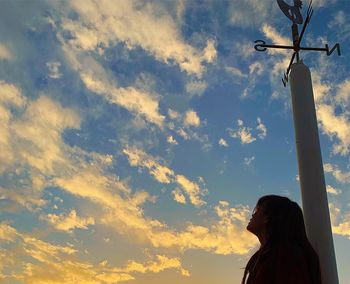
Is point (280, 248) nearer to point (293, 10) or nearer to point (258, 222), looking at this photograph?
point (258, 222)

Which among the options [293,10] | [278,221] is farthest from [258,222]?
[293,10]

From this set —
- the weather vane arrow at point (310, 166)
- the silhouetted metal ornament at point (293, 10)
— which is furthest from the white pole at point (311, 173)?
the silhouetted metal ornament at point (293, 10)

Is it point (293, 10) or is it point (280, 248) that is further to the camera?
point (293, 10)

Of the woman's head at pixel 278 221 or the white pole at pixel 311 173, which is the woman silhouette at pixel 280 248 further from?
the white pole at pixel 311 173

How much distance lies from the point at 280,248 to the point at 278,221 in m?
0.36

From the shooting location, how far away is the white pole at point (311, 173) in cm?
620

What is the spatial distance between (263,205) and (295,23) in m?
4.48

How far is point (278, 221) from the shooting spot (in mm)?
5121

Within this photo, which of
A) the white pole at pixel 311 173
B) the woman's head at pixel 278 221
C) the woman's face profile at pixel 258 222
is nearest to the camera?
the woman's head at pixel 278 221

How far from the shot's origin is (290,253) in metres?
4.78

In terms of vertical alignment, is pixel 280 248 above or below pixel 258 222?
below

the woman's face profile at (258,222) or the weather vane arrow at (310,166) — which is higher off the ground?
the weather vane arrow at (310,166)

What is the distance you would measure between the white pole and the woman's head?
1348 millimetres

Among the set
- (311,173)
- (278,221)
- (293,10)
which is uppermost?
(293,10)
